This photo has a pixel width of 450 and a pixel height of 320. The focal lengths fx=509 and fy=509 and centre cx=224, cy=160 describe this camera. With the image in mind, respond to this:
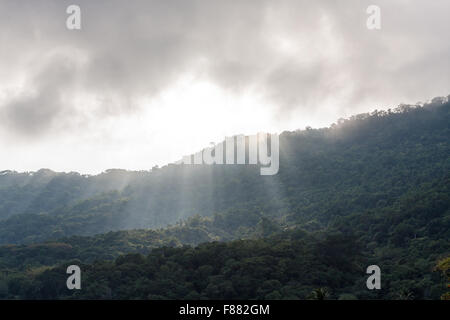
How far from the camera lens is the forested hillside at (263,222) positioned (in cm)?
Answer: 5709

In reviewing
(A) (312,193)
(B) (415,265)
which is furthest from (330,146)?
(B) (415,265)

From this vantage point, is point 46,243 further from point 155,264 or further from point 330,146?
point 330,146

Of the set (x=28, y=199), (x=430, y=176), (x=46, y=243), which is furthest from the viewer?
(x=28, y=199)

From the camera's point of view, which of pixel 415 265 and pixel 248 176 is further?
pixel 248 176

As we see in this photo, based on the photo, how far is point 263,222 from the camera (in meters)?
94.5

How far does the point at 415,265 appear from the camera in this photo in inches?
2277

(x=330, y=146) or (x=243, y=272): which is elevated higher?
(x=330, y=146)

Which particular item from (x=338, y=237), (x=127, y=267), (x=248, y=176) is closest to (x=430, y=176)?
(x=338, y=237)

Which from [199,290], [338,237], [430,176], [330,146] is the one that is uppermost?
[330,146]

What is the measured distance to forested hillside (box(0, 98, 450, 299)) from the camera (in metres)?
57.1

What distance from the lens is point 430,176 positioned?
97375mm
